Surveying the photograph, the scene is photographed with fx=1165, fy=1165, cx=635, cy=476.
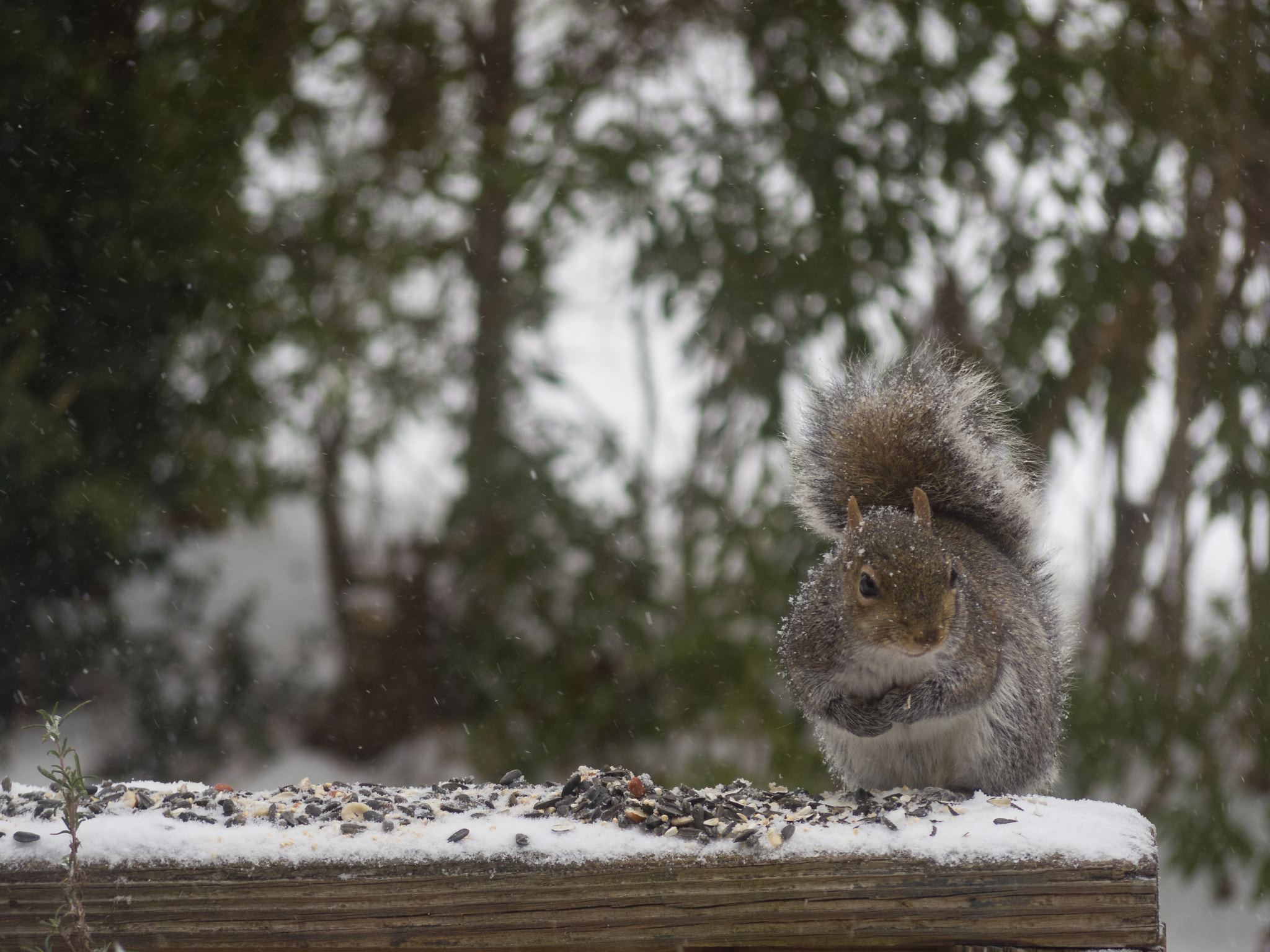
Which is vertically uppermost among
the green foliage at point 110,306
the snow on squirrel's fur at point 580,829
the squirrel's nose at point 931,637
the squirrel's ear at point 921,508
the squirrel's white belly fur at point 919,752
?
the green foliage at point 110,306

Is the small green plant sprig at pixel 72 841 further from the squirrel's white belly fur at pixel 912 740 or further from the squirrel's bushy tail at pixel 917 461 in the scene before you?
the squirrel's bushy tail at pixel 917 461

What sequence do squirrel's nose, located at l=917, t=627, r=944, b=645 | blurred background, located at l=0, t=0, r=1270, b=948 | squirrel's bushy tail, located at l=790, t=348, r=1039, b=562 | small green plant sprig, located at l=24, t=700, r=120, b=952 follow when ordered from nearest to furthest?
small green plant sprig, located at l=24, t=700, r=120, b=952
squirrel's nose, located at l=917, t=627, r=944, b=645
squirrel's bushy tail, located at l=790, t=348, r=1039, b=562
blurred background, located at l=0, t=0, r=1270, b=948

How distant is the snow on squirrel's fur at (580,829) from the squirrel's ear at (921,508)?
0.85 feet

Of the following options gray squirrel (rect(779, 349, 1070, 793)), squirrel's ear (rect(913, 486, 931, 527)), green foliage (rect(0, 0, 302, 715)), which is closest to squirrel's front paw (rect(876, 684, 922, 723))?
gray squirrel (rect(779, 349, 1070, 793))

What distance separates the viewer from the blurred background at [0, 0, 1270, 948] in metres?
2.62

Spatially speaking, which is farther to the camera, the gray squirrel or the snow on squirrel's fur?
the gray squirrel

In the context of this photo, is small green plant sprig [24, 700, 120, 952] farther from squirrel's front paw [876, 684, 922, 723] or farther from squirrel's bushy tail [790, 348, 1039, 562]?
squirrel's bushy tail [790, 348, 1039, 562]

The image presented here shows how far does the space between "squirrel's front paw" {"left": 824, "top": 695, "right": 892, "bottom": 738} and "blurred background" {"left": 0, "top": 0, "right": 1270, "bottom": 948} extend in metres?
1.18

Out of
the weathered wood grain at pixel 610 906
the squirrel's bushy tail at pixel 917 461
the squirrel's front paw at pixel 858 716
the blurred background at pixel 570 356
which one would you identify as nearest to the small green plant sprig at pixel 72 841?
the weathered wood grain at pixel 610 906

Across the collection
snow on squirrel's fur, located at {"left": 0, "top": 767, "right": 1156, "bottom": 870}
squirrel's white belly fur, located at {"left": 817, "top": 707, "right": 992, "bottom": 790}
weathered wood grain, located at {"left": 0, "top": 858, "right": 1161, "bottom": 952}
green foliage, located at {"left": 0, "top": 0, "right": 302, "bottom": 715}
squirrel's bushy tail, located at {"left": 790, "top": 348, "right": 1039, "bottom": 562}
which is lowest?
weathered wood grain, located at {"left": 0, "top": 858, "right": 1161, "bottom": 952}

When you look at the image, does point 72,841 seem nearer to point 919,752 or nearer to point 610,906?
point 610,906

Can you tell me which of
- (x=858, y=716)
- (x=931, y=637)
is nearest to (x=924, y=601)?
(x=931, y=637)

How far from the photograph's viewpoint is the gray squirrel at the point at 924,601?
1101 mm

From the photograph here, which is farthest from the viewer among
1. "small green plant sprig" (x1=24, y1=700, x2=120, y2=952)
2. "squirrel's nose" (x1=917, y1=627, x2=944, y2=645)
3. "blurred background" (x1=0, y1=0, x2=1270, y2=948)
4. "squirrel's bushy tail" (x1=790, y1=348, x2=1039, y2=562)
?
"blurred background" (x1=0, y1=0, x2=1270, y2=948)
